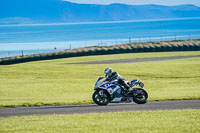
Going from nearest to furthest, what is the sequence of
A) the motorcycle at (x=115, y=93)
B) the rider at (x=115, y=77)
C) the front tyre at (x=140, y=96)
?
the rider at (x=115, y=77) < the motorcycle at (x=115, y=93) < the front tyre at (x=140, y=96)

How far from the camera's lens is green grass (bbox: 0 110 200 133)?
1174 cm

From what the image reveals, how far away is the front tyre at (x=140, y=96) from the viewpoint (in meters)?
17.7

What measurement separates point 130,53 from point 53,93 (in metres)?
41.8

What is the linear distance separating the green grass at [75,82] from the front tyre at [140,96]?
81.9 inches

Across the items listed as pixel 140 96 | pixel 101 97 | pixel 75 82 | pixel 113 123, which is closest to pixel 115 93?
pixel 101 97

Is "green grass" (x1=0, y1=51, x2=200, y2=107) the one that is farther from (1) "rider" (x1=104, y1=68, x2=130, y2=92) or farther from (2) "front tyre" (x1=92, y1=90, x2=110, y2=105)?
(1) "rider" (x1=104, y1=68, x2=130, y2=92)

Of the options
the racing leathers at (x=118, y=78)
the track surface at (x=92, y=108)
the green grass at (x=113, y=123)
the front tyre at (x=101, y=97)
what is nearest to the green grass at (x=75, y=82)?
the track surface at (x=92, y=108)

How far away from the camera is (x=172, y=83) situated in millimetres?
30312

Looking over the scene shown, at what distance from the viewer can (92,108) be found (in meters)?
17.2

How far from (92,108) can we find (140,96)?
96.3 inches

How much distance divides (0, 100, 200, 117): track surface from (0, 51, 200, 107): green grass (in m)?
1.42

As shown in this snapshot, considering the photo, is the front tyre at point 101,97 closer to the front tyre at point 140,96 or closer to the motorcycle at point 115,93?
the motorcycle at point 115,93

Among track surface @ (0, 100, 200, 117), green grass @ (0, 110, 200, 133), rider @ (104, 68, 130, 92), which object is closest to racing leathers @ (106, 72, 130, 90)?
rider @ (104, 68, 130, 92)

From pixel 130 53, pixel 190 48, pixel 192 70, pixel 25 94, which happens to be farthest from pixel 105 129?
pixel 190 48
